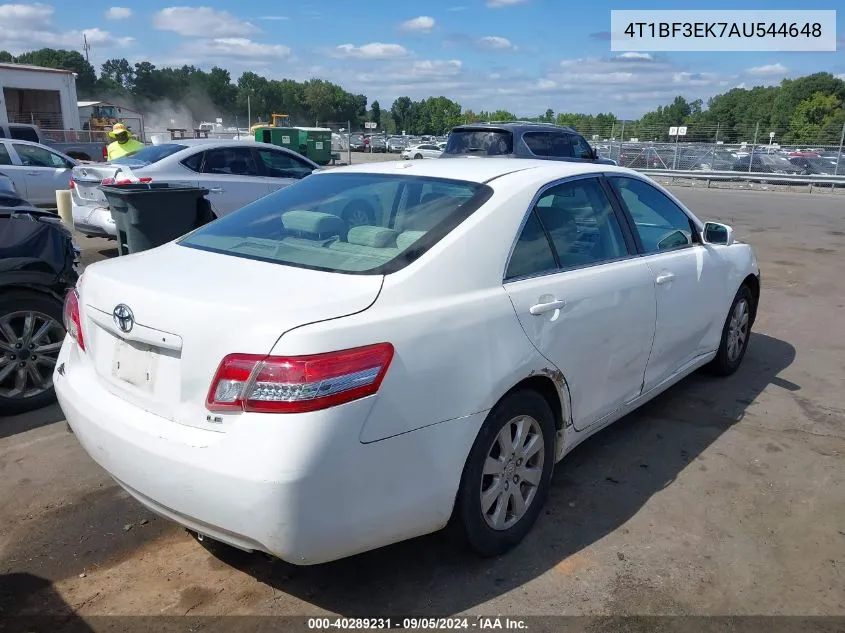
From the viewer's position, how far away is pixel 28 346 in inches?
171

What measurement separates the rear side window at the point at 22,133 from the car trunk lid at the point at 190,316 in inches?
739

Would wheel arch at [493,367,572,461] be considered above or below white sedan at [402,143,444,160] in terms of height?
below

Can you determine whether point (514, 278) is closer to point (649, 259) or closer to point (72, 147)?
point (649, 259)

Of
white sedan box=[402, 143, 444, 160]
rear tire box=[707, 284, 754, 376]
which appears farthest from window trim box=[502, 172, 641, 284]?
white sedan box=[402, 143, 444, 160]

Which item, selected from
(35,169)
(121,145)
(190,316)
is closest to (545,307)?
(190,316)

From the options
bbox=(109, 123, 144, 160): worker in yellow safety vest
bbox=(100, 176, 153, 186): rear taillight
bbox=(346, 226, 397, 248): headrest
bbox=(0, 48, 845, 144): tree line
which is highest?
bbox=(0, 48, 845, 144): tree line

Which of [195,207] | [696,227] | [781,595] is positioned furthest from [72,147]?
[781,595]

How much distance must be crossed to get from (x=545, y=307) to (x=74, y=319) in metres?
2.04

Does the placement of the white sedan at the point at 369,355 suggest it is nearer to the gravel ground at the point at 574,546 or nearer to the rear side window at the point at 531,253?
the rear side window at the point at 531,253

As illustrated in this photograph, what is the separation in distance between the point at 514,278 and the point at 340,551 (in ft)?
4.24

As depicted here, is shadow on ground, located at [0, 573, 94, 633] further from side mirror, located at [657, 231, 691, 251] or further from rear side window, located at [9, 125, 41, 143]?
rear side window, located at [9, 125, 41, 143]

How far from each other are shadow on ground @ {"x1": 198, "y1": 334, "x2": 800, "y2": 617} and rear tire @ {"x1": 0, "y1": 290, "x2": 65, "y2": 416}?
2165 mm

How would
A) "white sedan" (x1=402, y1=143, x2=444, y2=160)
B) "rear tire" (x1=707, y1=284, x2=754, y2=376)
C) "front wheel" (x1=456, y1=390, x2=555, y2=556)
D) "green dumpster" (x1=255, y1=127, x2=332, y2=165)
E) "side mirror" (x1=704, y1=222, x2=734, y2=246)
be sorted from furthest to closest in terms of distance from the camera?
"green dumpster" (x1=255, y1=127, x2=332, y2=165) < "white sedan" (x1=402, y1=143, x2=444, y2=160) < "rear tire" (x1=707, y1=284, x2=754, y2=376) < "side mirror" (x1=704, y1=222, x2=734, y2=246) < "front wheel" (x1=456, y1=390, x2=555, y2=556)

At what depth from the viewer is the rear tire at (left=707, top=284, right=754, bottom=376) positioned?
16.1ft
